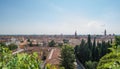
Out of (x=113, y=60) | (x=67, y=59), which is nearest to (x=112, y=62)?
(x=113, y=60)

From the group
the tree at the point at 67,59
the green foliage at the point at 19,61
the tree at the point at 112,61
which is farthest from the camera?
the tree at the point at 67,59

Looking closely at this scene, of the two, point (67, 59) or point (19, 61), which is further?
point (67, 59)

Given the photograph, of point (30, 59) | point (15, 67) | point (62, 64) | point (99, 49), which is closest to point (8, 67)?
point (15, 67)

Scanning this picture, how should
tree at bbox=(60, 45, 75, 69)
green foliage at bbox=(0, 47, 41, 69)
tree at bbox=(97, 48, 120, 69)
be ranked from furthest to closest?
1. tree at bbox=(60, 45, 75, 69)
2. tree at bbox=(97, 48, 120, 69)
3. green foliage at bbox=(0, 47, 41, 69)

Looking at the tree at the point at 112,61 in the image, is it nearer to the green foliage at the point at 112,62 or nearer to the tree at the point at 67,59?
the green foliage at the point at 112,62

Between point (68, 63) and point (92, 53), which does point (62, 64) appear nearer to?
point (68, 63)

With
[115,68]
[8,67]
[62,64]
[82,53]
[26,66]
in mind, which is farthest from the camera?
[82,53]

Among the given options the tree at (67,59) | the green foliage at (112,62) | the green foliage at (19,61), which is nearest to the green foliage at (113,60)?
the green foliage at (112,62)

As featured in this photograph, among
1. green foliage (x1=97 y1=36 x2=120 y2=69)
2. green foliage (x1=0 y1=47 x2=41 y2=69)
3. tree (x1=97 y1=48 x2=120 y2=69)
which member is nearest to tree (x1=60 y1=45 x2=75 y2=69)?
green foliage (x1=97 y1=36 x2=120 y2=69)

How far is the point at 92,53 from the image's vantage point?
36.5m

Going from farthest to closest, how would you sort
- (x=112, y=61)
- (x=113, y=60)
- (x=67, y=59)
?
(x=67, y=59) < (x=113, y=60) < (x=112, y=61)

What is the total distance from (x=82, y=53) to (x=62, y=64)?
48.3 ft

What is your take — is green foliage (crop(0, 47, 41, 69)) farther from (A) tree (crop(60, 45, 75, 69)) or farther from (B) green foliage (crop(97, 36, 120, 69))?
(A) tree (crop(60, 45, 75, 69))

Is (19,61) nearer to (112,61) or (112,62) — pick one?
(112,62)
